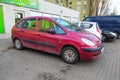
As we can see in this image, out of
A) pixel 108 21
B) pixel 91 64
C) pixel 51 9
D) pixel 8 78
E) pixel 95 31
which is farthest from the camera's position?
pixel 51 9

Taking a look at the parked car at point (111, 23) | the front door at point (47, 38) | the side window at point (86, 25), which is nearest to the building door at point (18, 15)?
the side window at point (86, 25)

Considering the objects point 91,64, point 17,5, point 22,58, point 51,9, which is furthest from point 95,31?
point 51,9

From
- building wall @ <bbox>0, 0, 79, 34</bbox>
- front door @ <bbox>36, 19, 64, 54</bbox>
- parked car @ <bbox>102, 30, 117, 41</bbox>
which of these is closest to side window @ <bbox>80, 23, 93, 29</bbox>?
parked car @ <bbox>102, 30, 117, 41</bbox>

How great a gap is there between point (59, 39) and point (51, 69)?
119 cm

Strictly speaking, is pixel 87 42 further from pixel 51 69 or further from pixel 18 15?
pixel 18 15

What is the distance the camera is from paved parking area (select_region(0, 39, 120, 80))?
12.8 feet

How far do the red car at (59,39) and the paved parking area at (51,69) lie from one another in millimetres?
362

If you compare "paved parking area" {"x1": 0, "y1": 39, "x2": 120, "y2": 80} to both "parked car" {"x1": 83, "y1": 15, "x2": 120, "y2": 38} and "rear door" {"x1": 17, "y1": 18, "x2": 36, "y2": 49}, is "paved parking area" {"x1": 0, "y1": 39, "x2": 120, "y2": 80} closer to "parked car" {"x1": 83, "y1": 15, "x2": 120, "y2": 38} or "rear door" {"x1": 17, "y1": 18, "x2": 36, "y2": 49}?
"rear door" {"x1": 17, "y1": 18, "x2": 36, "y2": 49}

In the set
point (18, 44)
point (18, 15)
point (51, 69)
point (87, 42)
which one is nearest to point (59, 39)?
point (87, 42)

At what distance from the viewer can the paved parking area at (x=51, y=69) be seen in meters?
3.90

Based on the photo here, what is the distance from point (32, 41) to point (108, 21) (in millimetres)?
9144

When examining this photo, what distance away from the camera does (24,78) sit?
376 centimetres

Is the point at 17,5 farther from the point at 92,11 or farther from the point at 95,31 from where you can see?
the point at 92,11

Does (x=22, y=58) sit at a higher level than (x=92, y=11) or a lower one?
lower
